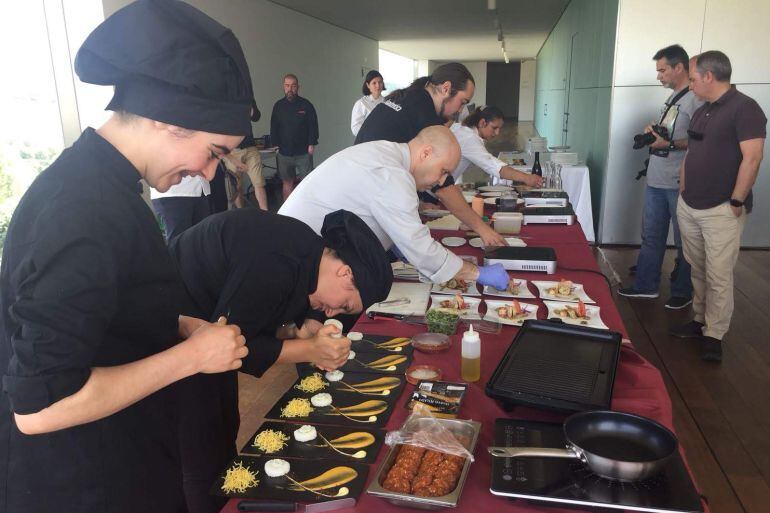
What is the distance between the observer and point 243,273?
1095 millimetres

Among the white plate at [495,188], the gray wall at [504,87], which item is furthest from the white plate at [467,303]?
the gray wall at [504,87]

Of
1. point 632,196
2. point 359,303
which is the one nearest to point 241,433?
point 359,303

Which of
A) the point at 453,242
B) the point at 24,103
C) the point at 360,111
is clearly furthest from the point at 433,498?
the point at 360,111

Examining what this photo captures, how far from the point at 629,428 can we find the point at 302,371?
75 centimetres

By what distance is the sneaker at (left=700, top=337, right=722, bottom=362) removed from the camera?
8.64 ft

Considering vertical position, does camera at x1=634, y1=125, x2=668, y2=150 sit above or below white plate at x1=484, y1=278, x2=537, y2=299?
above

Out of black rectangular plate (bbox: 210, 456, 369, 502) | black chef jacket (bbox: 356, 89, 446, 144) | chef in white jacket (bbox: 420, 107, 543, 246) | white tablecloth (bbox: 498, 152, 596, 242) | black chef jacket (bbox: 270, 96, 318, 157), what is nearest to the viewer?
black rectangular plate (bbox: 210, 456, 369, 502)

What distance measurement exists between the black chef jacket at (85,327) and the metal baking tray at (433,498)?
1.21 feet

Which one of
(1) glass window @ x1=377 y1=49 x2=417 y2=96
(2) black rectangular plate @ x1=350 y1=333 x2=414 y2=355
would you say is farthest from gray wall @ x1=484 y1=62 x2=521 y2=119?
(2) black rectangular plate @ x1=350 y1=333 x2=414 y2=355

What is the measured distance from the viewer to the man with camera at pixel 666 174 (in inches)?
128

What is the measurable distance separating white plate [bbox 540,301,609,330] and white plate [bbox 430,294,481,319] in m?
0.21

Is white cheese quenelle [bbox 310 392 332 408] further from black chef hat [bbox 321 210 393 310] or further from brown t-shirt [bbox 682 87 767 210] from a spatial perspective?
brown t-shirt [bbox 682 87 767 210]

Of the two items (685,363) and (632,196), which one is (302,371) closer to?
(685,363)

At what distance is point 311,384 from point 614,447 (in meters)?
0.64
